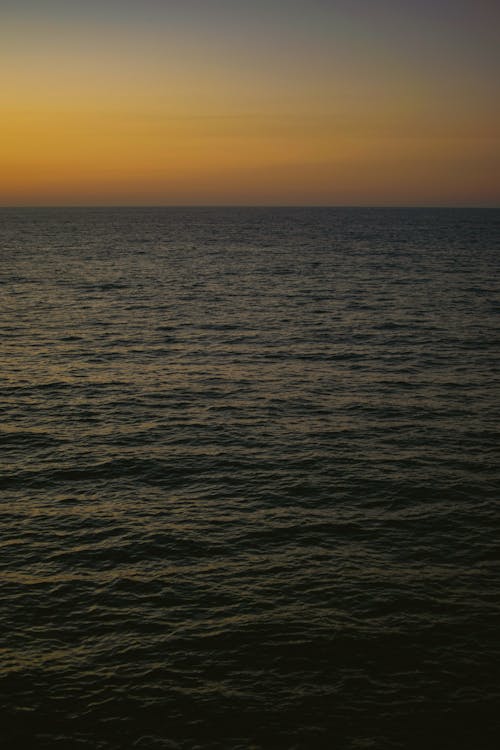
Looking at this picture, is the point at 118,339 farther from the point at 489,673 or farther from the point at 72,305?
the point at 489,673

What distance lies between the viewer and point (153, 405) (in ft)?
127

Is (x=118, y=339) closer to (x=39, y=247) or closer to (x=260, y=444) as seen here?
(x=260, y=444)

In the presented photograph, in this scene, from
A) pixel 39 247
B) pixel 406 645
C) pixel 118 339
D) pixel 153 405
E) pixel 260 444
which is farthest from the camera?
pixel 39 247

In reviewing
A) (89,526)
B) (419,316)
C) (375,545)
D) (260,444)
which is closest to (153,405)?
(260,444)

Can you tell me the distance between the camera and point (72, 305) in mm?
71688

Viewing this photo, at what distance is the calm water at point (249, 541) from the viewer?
16.5m

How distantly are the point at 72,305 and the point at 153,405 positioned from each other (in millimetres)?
36908

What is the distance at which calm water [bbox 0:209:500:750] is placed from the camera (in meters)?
16.5

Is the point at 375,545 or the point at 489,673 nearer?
the point at 489,673

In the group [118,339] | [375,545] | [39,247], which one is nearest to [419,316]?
[118,339]

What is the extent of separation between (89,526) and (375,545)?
34.5 ft

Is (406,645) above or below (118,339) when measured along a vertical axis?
below

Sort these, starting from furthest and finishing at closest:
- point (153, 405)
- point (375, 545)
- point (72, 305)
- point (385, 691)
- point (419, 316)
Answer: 1. point (72, 305)
2. point (419, 316)
3. point (153, 405)
4. point (375, 545)
5. point (385, 691)

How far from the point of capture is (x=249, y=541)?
79.0 ft
